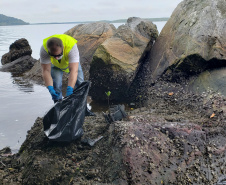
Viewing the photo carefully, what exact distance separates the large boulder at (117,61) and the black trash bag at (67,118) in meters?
2.83

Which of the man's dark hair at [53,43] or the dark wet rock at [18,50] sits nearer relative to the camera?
the man's dark hair at [53,43]

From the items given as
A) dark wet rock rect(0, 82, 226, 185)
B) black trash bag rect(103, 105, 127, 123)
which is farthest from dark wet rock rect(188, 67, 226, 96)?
black trash bag rect(103, 105, 127, 123)

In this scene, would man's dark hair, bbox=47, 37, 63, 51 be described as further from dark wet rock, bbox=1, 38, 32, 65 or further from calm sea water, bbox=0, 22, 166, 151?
dark wet rock, bbox=1, 38, 32, 65

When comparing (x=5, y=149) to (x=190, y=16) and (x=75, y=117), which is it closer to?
(x=75, y=117)

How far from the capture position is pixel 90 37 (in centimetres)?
1043

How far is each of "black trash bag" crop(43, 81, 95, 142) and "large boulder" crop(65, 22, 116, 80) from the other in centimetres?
554

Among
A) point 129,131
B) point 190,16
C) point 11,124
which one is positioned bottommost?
point 11,124

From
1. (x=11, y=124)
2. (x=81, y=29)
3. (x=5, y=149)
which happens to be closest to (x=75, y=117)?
(x=5, y=149)

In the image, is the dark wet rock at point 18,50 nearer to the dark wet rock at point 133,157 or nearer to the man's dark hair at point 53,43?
the dark wet rock at point 133,157

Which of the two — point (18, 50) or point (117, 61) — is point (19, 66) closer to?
point (18, 50)

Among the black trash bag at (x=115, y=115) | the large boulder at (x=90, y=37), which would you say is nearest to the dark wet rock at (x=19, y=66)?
the large boulder at (x=90, y=37)

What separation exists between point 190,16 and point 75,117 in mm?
4419

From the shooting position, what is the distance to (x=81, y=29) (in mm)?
11000

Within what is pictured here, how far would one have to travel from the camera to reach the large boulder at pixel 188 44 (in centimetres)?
631
